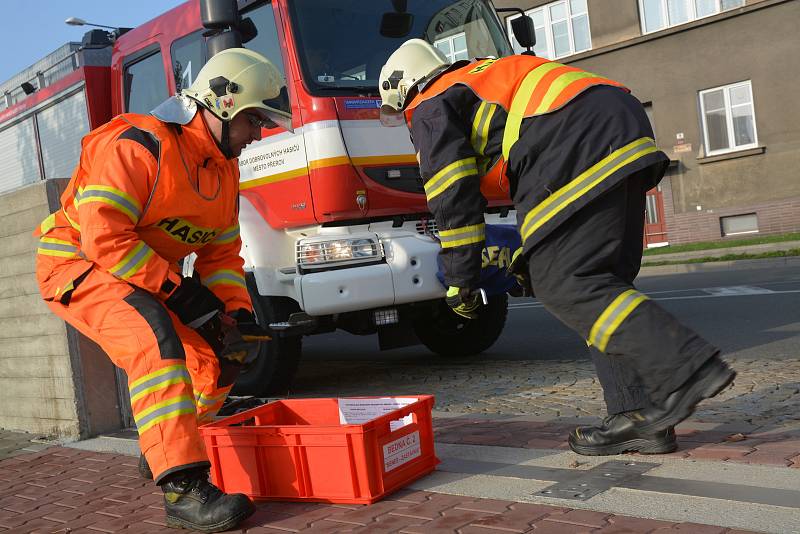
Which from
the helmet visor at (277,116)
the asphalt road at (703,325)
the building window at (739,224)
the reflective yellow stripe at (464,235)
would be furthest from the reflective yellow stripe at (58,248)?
the building window at (739,224)

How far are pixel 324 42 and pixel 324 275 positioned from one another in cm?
170

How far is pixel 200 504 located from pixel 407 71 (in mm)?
2053

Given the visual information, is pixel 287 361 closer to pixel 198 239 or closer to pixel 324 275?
pixel 324 275

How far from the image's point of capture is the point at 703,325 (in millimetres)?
8500

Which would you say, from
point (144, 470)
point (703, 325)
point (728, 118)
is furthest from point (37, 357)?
point (728, 118)

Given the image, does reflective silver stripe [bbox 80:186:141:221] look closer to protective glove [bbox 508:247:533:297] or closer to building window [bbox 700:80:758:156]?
protective glove [bbox 508:247:533:297]

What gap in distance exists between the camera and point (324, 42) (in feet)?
21.7

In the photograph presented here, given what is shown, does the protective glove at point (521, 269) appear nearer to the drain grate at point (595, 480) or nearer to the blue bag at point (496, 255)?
the drain grate at point (595, 480)

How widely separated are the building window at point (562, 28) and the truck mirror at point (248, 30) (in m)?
17.5

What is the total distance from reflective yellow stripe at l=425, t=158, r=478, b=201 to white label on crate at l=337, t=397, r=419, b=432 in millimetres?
974

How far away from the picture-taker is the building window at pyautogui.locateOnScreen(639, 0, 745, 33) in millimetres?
21062

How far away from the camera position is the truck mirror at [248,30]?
6750 millimetres

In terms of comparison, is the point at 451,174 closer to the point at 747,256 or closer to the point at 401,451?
the point at 401,451

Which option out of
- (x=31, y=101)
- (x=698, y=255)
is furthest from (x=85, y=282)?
(x=698, y=255)
